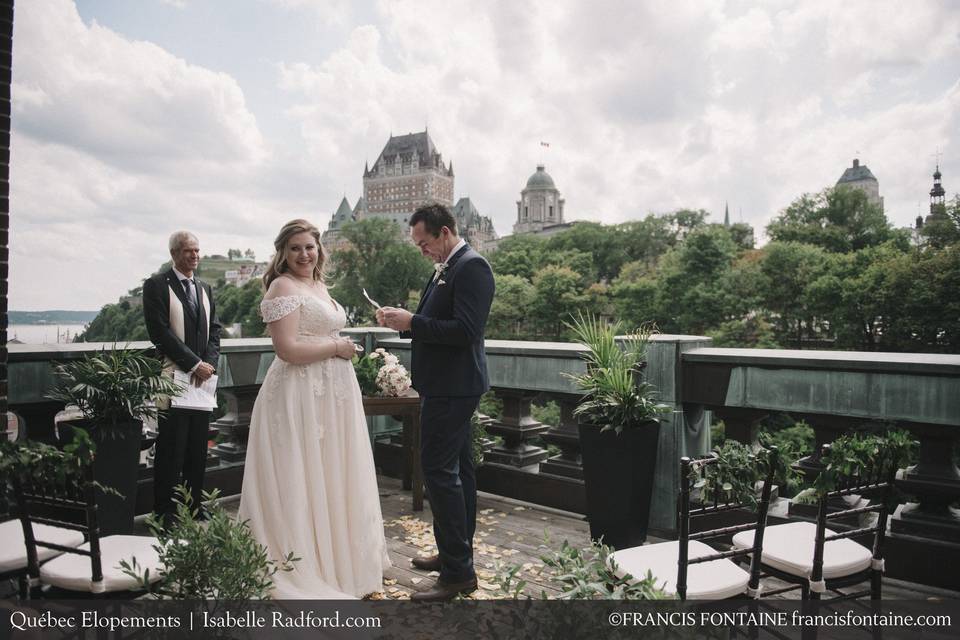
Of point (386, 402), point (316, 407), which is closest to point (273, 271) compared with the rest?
point (316, 407)

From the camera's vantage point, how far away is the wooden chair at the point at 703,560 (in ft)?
7.34

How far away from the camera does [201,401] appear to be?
4250 millimetres

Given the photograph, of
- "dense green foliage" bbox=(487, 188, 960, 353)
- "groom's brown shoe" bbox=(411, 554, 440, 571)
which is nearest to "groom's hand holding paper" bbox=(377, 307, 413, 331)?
"groom's brown shoe" bbox=(411, 554, 440, 571)

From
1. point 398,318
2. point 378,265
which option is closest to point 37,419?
point 398,318

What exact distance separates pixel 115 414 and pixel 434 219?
2.30 meters

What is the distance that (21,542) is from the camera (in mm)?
2545

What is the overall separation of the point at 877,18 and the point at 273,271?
5899 cm

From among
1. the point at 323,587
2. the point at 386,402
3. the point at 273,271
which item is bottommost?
the point at 323,587

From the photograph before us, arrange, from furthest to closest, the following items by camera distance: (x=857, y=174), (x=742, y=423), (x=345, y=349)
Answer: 1. (x=857, y=174)
2. (x=742, y=423)
3. (x=345, y=349)

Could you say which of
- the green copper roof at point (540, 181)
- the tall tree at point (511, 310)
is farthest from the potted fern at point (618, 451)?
the green copper roof at point (540, 181)

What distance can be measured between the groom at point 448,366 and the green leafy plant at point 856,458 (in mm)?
1598

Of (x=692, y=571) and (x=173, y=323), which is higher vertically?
(x=173, y=323)

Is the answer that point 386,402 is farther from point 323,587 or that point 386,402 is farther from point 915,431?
point 915,431

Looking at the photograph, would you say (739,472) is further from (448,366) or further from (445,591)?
(445,591)
